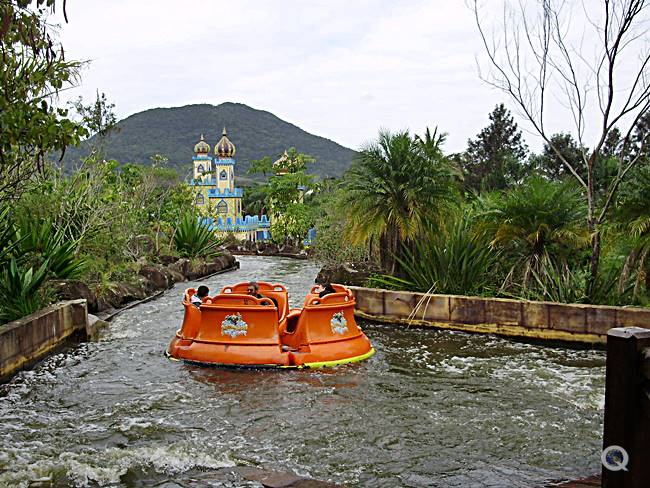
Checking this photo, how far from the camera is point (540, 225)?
11641 mm

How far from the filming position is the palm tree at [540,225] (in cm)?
1164

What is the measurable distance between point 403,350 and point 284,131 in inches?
3976

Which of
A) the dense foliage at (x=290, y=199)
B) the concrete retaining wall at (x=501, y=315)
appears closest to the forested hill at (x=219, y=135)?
the dense foliage at (x=290, y=199)

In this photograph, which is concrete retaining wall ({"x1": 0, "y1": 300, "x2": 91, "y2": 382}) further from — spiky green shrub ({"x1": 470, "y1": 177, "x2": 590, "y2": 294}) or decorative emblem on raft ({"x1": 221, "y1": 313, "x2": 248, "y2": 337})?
spiky green shrub ({"x1": 470, "y1": 177, "x2": 590, "y2": 294})

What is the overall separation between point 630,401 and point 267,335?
17.5 ft

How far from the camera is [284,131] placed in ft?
358

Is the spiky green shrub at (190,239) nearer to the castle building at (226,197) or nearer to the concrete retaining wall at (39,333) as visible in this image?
the concrete retaining wall at (39,333)

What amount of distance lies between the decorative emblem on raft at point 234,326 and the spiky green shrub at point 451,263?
418 cm

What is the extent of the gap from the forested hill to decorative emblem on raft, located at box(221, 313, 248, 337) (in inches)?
3246

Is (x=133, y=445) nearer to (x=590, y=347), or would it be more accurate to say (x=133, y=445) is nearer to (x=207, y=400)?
(x=207, y=400)

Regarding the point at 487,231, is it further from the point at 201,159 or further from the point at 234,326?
the point at 201,159

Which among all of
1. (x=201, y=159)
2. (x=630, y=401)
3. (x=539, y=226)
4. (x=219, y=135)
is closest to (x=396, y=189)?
(x=539, y=226)

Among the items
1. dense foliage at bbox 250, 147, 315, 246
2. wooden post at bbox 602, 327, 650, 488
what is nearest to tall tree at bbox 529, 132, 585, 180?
dense foliage at bbox 250, 147, 315, 246

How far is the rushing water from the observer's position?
18.9 ft
